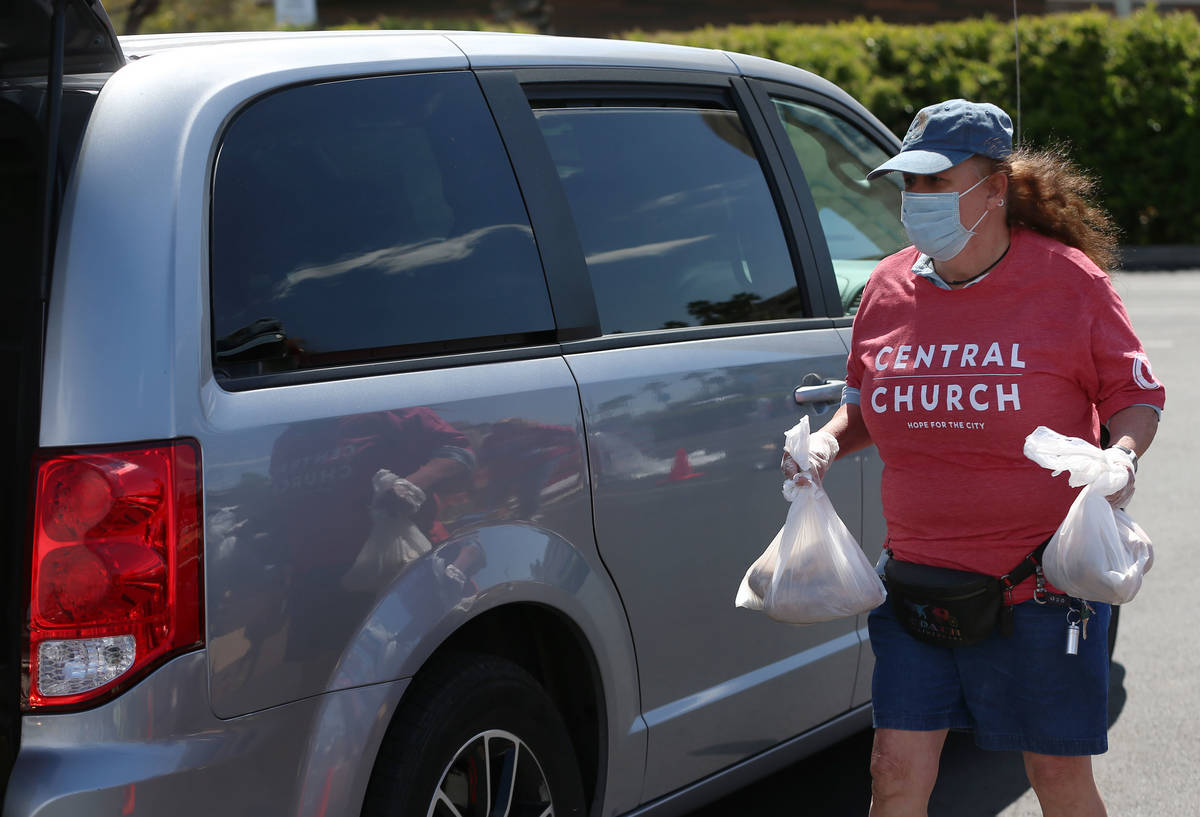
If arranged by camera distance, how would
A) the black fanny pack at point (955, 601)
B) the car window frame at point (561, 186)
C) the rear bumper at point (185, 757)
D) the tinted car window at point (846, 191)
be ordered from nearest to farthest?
the rear bumper at point (185, 757), the black fanny pack at point (955, 601), the car window frame at point (561, 186), the tinted car window at point (846, 191)

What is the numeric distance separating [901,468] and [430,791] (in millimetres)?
1198

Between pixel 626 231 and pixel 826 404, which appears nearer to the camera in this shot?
pixel 626 231

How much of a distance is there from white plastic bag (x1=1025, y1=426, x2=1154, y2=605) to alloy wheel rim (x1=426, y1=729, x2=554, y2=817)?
1105 millimetres

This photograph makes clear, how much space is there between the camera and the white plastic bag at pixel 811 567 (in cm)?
286

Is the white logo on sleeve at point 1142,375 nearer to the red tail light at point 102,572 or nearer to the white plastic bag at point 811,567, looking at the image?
the white plastic bag at point 811,567

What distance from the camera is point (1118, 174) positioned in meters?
19.1

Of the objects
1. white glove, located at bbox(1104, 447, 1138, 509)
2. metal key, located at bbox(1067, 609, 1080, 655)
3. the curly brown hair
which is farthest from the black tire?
the curly brown hair

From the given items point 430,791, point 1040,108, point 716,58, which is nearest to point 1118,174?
point 1040,108

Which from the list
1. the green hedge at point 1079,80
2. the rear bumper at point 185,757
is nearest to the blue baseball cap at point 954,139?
the rear bumper at point 185,757

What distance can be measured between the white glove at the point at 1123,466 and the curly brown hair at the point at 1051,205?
0.53m

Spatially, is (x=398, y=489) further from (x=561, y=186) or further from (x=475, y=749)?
(x=561, y=186)

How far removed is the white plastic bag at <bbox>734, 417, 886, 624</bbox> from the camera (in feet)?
9.37

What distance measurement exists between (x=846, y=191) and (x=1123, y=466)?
6.02ft

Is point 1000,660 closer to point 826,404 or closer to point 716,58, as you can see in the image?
point 826,404
